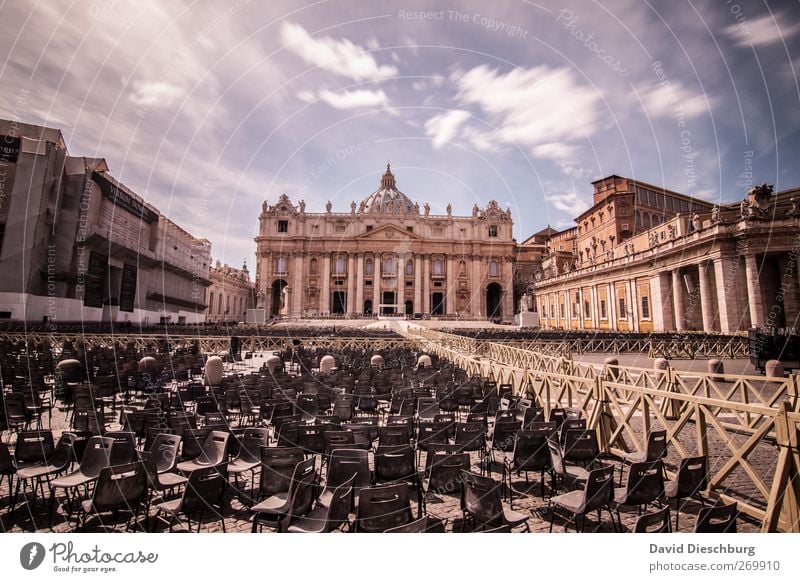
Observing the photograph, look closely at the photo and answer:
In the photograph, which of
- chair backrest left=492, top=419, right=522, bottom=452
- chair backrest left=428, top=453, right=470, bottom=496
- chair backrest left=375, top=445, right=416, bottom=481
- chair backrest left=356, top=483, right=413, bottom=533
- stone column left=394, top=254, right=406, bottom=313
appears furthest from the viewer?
stone column left=394, top=254, right=406, bottom=313

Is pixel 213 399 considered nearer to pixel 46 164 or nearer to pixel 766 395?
pixel 766 395

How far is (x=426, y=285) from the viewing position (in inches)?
2800

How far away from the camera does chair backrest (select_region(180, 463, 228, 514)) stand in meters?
3.72

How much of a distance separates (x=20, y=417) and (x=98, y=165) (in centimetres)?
3291

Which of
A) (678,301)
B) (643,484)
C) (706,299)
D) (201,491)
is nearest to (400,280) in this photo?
(678,301)

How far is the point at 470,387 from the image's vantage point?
9.34 m

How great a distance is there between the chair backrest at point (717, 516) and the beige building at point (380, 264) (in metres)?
64.5

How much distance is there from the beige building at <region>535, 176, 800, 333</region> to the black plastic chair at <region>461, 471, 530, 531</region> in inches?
873

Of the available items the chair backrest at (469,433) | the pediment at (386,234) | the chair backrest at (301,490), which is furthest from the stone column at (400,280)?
the chair backrest at (301,490)

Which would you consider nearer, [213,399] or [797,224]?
[213,399]

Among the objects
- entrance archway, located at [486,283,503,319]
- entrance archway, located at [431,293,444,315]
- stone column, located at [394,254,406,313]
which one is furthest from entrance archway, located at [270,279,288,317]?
entrance archway, located at [486,283,503,319]

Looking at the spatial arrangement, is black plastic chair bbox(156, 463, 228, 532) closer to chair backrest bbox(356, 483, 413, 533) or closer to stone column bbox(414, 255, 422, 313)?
chair backrest bbox(356, 483, 413, 533)
